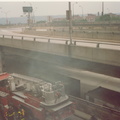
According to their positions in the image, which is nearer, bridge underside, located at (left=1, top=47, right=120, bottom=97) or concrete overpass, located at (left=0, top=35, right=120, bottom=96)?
concrete overpass, located at (left=0, top=35, right=120, bottom=96)

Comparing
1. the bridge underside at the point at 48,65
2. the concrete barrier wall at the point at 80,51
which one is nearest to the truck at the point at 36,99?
the concrete barrier wall at the point at 80,51

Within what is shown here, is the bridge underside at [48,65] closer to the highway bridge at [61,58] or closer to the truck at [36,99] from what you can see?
the highway bridge at [61,58]

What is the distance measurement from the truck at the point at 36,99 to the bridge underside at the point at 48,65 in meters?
5.40

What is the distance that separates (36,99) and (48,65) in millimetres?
12769

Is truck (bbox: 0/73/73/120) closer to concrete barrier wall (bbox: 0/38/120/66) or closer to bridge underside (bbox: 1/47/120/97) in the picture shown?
concrete barrier wall (bbox: 0/38/120/66)

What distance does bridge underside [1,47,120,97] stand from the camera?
17030 millimetres

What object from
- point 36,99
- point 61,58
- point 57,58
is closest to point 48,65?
point 57,58

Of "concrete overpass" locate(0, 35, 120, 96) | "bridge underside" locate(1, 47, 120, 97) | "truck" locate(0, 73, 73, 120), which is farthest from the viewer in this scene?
"bridge underside" locate(1, 47, 120, 97)

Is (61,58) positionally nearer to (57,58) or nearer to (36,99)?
(57,58)

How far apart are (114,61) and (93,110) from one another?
3.72 metres

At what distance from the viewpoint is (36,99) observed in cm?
1176

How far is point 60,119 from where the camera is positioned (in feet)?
36.6

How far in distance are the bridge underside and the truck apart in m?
5.40

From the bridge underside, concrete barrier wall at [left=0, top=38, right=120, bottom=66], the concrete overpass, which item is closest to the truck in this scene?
concrete barrier wall at [left=0, top=38, right=120, bottom=66]
